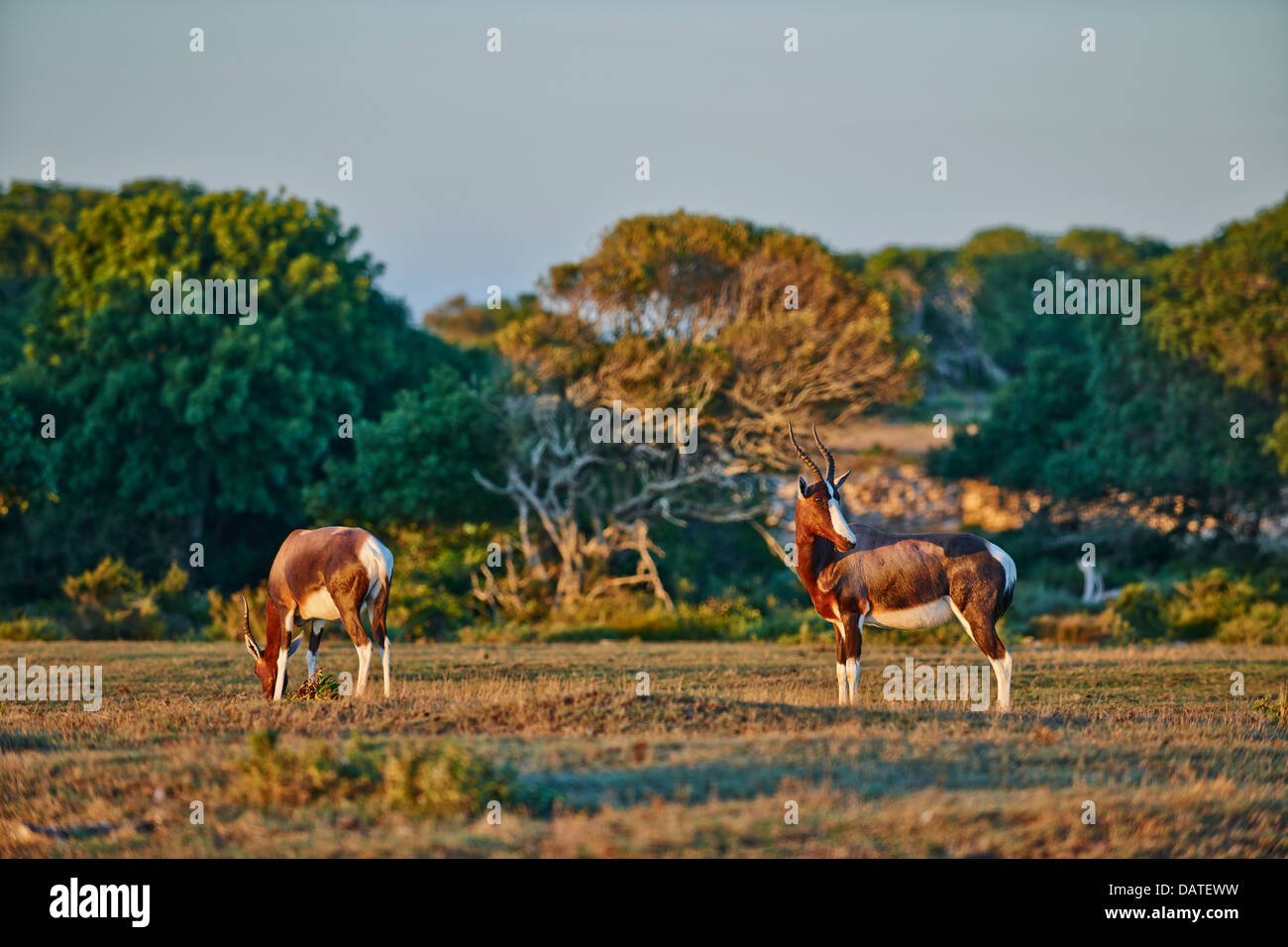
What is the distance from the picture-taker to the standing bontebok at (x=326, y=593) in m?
15.2

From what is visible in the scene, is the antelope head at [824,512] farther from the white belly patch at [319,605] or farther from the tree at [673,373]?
the tree at [673,373]

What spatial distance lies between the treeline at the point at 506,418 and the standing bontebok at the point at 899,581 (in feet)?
44.8

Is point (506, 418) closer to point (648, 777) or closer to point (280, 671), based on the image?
point (280, 671)

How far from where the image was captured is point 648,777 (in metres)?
10.1

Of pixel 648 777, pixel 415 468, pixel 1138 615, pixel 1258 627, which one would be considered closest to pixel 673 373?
pixel 415 468

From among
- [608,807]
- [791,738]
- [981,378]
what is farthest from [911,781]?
[981,378]

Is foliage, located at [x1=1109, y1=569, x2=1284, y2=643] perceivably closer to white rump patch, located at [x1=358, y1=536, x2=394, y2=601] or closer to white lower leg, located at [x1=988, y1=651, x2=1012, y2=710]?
white lower leg, located at [x1=988, y1=651, x2=1012, y2=710]

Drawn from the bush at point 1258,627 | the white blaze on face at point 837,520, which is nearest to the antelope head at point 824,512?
the white blaze on face at point 837,520

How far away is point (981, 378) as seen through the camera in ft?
254

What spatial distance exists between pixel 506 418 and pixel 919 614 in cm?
1880

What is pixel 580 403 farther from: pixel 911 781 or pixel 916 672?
pixel 911 781

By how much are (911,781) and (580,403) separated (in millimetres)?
22343

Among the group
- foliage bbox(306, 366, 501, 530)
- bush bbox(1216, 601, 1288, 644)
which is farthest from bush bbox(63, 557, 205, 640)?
bush bbox(1216, 601, 1288, 644)
